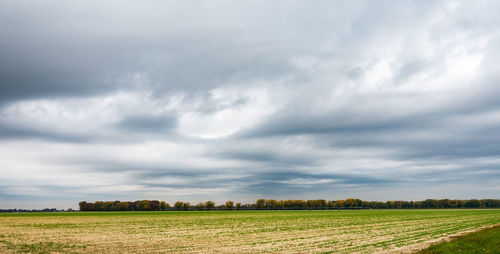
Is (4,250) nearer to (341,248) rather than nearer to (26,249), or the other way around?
(26,249)

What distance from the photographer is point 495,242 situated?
2408 cm

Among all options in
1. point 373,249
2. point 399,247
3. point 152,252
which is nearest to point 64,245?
point 152,252

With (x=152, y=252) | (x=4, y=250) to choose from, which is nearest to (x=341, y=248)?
(x=152, y=252)

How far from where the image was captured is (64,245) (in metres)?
32.2

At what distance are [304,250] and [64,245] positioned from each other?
2297cm

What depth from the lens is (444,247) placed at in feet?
78.6

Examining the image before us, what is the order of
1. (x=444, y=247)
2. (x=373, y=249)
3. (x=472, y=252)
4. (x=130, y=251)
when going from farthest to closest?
(x=130, y=251) < (x=373, y=249) < (x=444, y=247) < (x=472, y=252)

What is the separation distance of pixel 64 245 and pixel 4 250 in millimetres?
4685

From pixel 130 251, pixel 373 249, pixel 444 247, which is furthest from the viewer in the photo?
pixel 130 251

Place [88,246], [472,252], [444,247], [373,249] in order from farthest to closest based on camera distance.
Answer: [88,246]
[373,249]
[444,247]
[472,252]

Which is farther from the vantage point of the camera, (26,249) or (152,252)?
(26,249)

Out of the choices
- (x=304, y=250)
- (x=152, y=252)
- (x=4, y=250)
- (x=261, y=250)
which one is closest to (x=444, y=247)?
(x=304, y=250)

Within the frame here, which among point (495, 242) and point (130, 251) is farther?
point (130, 251)

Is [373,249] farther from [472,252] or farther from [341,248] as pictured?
[472,252]
